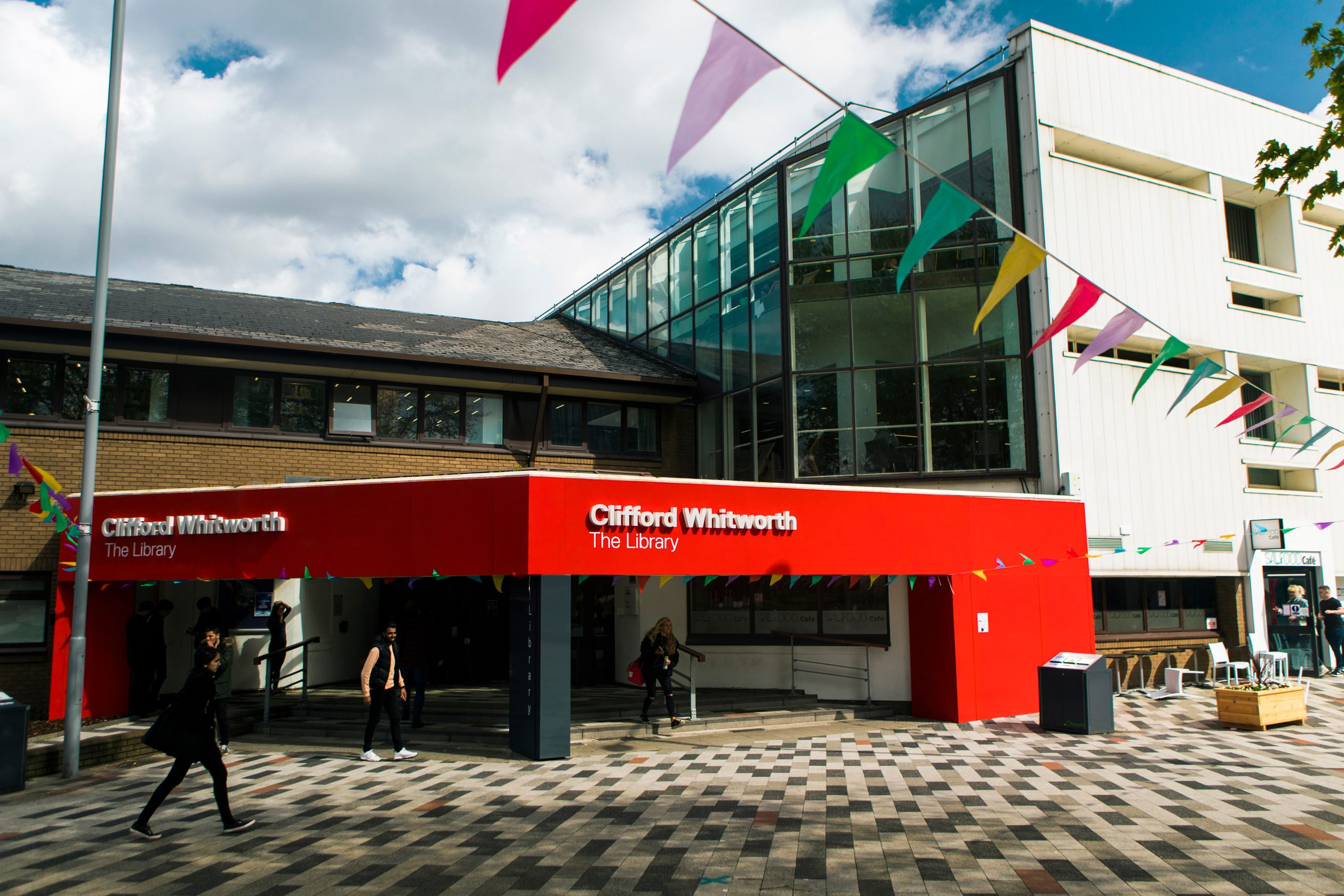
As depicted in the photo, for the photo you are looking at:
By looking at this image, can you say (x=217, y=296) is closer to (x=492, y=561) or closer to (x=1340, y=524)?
(x=492, y=561)

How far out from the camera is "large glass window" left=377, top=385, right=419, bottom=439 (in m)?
16.9

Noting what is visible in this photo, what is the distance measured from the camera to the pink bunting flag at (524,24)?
5086 mm

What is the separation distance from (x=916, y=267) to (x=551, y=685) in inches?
387

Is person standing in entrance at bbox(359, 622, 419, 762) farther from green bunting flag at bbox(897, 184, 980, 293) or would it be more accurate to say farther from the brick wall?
green bunting flag at bbox(897, 184, 980, 293)

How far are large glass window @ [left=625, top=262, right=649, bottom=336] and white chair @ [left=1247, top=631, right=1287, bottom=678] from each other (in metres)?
14.3

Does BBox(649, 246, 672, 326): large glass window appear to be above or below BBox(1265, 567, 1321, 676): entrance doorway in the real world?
above

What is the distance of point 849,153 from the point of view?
21.6ft

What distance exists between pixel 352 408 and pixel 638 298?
8.18 m

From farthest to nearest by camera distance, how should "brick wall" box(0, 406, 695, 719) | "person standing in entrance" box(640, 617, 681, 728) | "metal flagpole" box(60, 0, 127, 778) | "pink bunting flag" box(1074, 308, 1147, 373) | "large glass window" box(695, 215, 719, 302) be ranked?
"large glass window" box(695, 215, 719, 302) < "brick wall" box(0, 406, 695, 719) < "person standing in entrance" box(640, 617, 681, 728) < "metal flagpole" box(60, 0, 127, 778) < "pink bunting flag" box(1074, 308, 1147, 373)

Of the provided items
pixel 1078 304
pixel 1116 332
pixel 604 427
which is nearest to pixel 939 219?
pixel 1078 304

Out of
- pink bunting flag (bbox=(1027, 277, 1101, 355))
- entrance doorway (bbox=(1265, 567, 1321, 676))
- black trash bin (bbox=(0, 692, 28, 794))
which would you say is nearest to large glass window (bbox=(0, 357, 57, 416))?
black trash bin (bbox=(0, 692, 28, 794))

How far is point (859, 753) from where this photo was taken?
11.5 metres

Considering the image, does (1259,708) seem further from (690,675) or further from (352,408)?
(352,408)

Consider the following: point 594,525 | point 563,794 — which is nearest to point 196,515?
point 594,525
